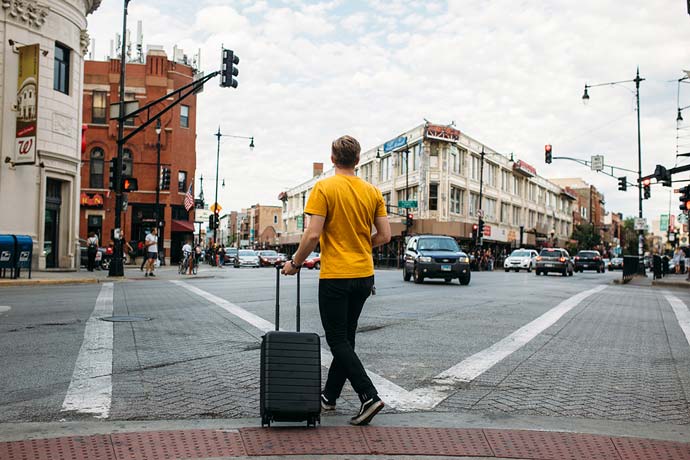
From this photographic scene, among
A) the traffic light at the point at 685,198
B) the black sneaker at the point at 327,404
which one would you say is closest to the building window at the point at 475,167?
the traffic light at the point at 685,198

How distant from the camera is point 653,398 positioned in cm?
545

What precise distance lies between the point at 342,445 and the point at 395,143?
5494 centimetres

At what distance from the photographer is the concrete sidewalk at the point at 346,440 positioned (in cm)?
379

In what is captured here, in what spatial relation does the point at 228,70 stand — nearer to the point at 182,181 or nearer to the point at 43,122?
the point at 43,122

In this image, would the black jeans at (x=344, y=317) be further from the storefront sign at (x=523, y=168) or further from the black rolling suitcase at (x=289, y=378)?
the storefront sign at (x=523, y=168)

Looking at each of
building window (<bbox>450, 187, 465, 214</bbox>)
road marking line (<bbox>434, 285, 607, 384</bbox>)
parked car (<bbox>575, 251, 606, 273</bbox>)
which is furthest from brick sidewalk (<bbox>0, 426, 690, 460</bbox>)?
building window (<bbox>450, 187, 465, 214</bbox>)

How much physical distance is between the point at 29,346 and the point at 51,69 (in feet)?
68.5

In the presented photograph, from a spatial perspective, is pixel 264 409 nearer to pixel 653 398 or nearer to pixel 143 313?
pixel 653 398

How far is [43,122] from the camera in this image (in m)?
25.2

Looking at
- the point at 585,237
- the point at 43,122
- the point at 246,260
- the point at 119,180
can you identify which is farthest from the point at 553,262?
the point at 585,237

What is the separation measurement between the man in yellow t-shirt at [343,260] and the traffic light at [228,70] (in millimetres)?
14934

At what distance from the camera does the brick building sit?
152ft

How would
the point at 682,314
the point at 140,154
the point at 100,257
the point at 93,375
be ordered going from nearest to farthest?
1. the point at 93,375
2. the point at 682,314
3. the point at 100,257
4. the point at 140,154

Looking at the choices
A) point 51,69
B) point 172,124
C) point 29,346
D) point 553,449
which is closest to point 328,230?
point 553,449
